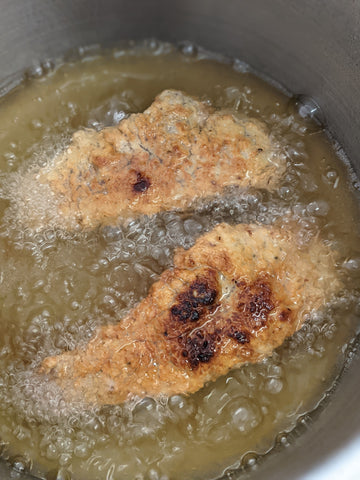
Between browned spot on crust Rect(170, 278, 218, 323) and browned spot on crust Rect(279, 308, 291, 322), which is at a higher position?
browned spot on crust Rect(279, 308, 291, 322)

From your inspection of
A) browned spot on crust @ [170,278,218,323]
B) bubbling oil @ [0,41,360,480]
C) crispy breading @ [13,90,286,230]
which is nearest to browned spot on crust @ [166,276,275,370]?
browned spot on crust @ [170,278,218,323]

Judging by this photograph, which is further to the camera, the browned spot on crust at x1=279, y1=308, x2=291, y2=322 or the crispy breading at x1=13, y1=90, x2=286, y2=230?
the crispy breading at x1=13, y1=90, x2=286, y2=230

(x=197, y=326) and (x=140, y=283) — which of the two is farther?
(x=140, y=283)

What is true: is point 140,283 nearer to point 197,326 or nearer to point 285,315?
point 197,326

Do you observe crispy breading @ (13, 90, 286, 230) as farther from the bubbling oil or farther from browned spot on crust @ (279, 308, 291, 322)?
browned spot on crust @ (279, 308, 291, 322)

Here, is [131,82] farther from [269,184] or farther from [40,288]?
[40,288]

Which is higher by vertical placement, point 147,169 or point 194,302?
point 147,169

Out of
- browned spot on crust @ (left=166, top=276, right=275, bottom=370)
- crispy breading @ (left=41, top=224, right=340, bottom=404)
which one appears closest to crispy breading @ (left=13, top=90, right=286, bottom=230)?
crispy breading @ (left=41, top=224, right=340, bottom=404)

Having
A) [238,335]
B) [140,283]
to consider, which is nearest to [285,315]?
[238,335]
